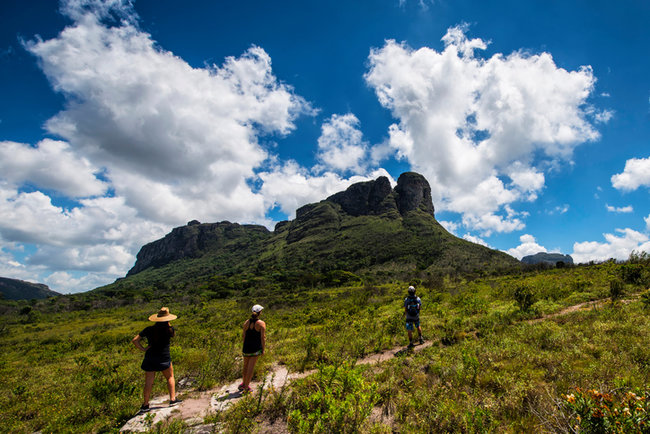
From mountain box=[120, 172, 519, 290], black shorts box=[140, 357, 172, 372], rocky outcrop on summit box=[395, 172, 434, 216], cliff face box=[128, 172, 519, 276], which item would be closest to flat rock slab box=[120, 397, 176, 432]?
black shorts box=[140, 357, 172, 372]

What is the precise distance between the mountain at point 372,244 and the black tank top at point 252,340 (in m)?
54.8

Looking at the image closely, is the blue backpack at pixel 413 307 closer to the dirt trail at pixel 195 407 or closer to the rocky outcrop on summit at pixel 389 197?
the dirt trail at pixel 195 407

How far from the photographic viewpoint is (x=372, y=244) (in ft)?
377

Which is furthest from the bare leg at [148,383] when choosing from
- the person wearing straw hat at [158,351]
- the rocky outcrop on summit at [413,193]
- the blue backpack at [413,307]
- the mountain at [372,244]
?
the rocky outcrop on summit at [413,193]

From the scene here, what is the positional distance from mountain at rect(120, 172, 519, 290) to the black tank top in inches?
2156

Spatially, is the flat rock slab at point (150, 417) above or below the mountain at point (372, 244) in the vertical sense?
below

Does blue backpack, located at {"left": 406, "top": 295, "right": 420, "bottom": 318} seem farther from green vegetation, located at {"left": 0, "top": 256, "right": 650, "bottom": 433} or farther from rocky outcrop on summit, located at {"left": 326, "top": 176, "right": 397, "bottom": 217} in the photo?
rocky outcrop on summit, located at {"left": 326, "top": 176, "right": 397, "bottom": 217}

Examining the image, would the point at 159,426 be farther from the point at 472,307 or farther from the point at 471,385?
the point at 472,307

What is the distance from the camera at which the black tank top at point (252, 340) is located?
6379mm

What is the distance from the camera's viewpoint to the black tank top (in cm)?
638

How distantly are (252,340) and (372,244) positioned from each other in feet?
364

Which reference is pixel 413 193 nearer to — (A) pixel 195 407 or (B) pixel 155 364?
(A) pixel 195 407

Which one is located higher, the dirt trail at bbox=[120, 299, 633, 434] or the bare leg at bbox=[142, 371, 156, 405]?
the bare leg at bbox=[142, 371, 156, 405]

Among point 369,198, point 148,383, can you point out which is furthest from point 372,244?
point 148,383
